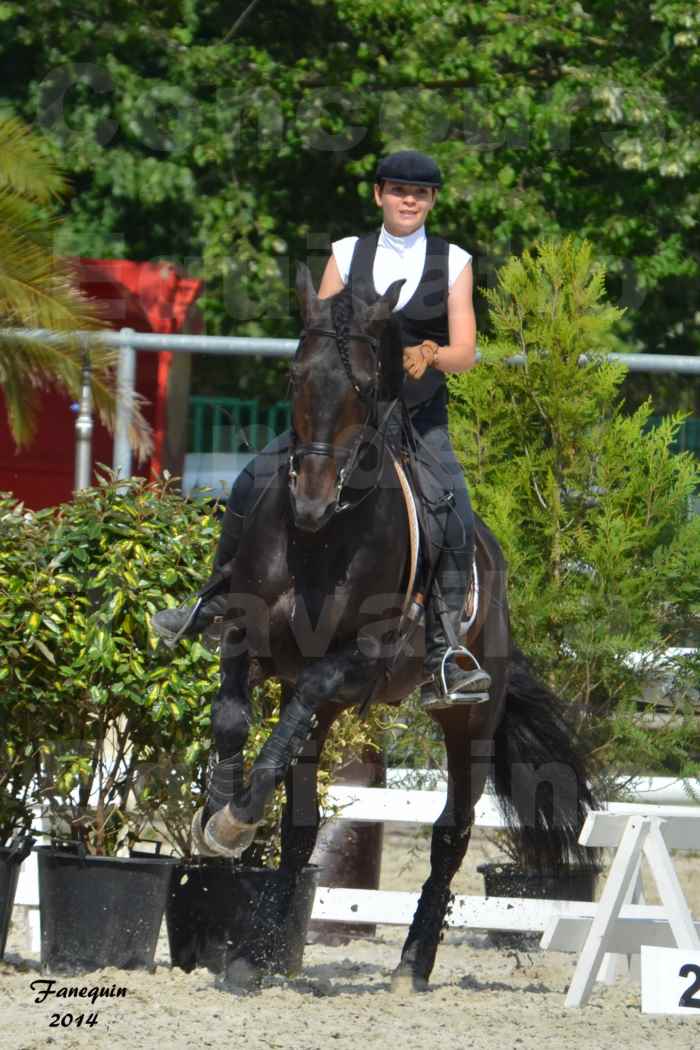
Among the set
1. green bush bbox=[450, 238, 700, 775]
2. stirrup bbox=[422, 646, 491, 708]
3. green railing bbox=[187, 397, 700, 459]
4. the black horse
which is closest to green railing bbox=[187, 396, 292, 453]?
green railing bbox=[187, 397, 700, 459]

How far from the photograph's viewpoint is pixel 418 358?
5.46m

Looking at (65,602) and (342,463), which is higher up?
(342,463)

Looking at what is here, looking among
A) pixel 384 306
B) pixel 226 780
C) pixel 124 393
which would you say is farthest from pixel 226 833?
pixel 124 393

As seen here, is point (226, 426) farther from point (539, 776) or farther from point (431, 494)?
point (431, 494)

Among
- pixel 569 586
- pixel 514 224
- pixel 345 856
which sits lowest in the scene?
pixel 345 856

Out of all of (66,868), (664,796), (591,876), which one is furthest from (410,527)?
(664,796)

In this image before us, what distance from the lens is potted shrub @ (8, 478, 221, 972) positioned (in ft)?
20.1

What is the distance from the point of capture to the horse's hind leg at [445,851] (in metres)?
6.22

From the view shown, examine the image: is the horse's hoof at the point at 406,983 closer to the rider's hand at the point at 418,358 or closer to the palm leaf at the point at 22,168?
the rider's hand at the point at 418,358

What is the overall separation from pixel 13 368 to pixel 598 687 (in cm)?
416

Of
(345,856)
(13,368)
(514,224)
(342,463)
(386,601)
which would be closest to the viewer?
(342,463)

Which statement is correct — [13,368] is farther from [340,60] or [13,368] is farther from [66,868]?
[340,60]

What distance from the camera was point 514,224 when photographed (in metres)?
13.8

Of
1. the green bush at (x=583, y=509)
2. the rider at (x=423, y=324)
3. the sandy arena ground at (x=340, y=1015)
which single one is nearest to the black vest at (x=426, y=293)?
the rider at (x=423, y=324)
